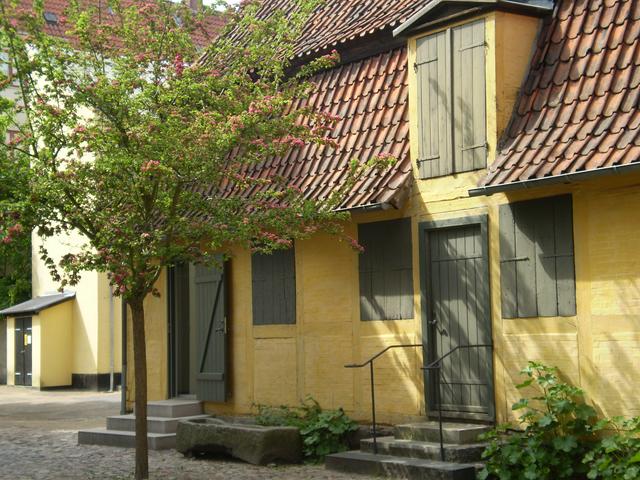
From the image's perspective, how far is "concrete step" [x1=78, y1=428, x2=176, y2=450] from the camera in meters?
13.7

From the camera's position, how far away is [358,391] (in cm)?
1248

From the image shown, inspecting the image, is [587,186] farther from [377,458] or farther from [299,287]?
[299,287]

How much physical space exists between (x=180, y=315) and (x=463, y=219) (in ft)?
20.4

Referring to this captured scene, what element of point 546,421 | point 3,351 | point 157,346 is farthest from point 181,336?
point 3,351

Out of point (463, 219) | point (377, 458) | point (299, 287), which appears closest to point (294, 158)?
point (299, 287)

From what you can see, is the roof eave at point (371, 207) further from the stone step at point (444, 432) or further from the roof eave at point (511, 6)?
the stone step at point (444, 432)

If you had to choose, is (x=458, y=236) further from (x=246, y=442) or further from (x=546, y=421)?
(x=246, y=442)

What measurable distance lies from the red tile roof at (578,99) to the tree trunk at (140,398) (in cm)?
370

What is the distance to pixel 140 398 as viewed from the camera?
1073 cm

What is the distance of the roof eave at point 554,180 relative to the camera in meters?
9.06

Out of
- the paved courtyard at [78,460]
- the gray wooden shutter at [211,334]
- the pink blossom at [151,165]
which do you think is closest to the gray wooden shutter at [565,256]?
the paved courtyard at [78,460]

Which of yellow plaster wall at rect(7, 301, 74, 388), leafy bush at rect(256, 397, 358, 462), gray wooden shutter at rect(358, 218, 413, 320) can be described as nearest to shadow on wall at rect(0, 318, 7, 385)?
yellow plaster wall at rect(7, 301, 74, 388)

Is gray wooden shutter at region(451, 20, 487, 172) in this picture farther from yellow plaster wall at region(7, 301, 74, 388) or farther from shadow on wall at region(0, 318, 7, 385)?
shadow on wall at region(0, 318, 7, 385)

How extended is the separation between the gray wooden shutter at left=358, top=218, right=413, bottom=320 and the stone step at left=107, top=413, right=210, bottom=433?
3.11 metres
